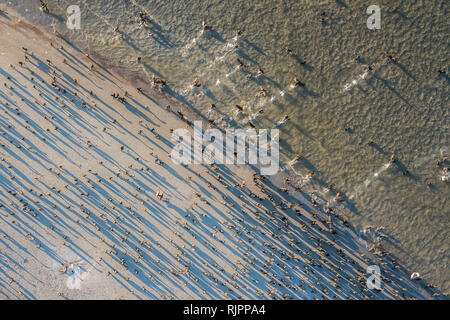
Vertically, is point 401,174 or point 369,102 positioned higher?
point 369,102

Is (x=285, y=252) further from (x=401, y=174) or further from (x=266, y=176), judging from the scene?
(x=401, y=174)

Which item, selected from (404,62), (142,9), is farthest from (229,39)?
(404,62)

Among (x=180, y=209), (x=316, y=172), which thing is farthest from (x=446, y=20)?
(x=180, y=209)

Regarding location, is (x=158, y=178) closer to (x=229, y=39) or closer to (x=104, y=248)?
(x=104, y=248)
